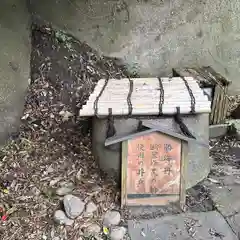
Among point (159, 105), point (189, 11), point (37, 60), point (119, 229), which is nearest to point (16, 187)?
point (119, 229)

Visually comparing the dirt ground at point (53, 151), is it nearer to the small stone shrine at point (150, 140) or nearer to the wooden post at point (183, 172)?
the wooden post at point (183, 172)

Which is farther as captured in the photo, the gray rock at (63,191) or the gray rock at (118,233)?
the gray rock at (63,191)

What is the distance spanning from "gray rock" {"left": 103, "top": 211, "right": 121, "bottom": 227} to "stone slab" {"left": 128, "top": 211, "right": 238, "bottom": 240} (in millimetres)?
99

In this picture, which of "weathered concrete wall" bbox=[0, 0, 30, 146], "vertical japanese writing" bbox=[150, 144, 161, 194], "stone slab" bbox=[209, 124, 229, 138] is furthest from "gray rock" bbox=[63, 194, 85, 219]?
"stone slab" bbox=[209, 124, 229, 138]

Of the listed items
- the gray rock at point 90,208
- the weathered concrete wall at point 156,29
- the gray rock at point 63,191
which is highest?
the weathered concrete wall at point 156,29

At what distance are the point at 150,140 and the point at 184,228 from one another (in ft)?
2.38

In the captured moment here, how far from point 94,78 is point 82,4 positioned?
94cm

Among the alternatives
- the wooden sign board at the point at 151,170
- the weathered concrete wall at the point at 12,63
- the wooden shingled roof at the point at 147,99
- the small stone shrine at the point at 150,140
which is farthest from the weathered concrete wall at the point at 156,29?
the wooden sign board at the point at 151,170

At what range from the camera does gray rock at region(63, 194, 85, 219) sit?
3.35 metres

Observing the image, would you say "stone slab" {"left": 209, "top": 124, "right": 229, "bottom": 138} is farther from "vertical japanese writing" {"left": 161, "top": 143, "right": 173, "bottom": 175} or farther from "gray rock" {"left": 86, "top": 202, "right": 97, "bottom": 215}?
"gray rock" {"left": 86, "top": 202, "right": 97, "bottom": 215}

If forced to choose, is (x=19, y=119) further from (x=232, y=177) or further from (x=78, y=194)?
(x=232, y=177)

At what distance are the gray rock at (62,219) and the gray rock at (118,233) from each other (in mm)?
324

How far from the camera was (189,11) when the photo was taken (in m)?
5.59

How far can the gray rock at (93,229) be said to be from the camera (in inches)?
129
